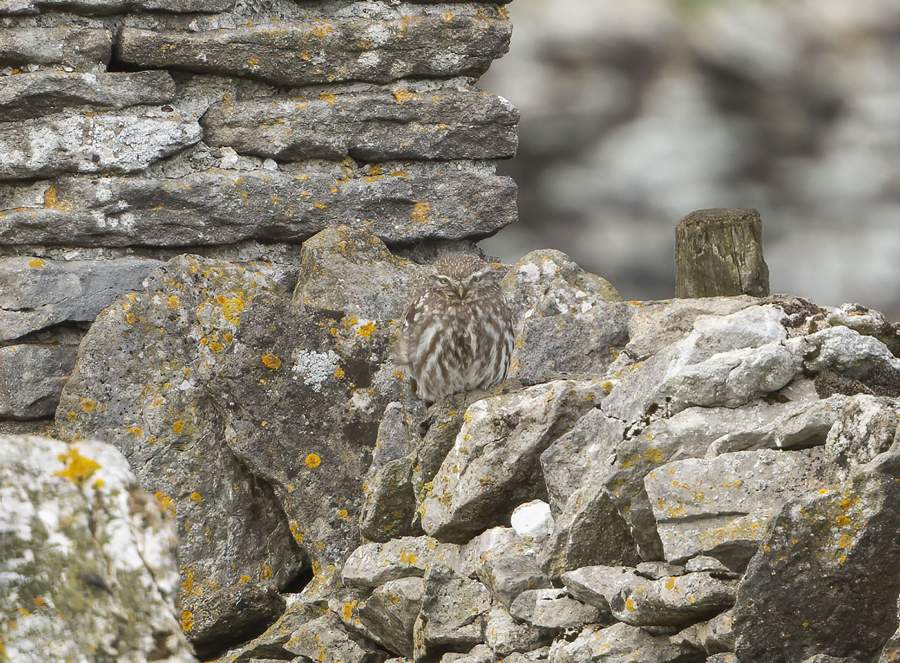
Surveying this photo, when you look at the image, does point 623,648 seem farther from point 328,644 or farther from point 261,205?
point 261,205

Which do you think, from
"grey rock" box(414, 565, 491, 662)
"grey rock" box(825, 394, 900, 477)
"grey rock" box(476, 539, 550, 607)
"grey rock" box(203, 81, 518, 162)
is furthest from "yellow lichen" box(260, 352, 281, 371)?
"grey rock" box(825, 394, 900, 477)

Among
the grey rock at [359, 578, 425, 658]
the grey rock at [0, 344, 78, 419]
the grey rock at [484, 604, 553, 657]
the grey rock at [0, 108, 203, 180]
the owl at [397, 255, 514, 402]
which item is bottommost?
the grey rock at [359, 578, 425, 658]

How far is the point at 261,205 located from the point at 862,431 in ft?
13.0

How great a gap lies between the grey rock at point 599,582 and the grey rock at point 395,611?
917 millimetres

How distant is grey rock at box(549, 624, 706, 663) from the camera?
4.24 metres

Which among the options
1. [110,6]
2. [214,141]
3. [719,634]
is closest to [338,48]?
[214,141]

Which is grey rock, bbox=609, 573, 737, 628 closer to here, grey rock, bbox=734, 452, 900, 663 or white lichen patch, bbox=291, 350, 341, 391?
grey rock, bbox=734, 452, 900, 663

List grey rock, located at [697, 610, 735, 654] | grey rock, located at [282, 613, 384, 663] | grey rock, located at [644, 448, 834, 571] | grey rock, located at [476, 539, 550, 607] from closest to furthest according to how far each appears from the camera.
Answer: grey rock, located at [697, 610, 735, 654] → grey rock, located at [644, 448, 834, 571] → grey rock, located at [476, 539, 550, 607] → grey rock, located at [282, 613, 384, 663]

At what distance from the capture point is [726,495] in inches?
173

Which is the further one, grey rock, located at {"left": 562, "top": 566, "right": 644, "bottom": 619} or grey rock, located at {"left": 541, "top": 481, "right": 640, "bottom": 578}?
grey rock, located at {"left": 541, "top": 481, "right": 640, "bottom": 578}

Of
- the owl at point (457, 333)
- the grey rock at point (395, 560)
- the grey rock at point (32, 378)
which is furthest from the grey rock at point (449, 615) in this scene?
the grey rock at point (32, 378)

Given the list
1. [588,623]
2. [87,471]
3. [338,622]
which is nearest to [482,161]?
[338,622]

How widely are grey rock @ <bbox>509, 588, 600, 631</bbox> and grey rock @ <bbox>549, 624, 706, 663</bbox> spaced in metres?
0.12

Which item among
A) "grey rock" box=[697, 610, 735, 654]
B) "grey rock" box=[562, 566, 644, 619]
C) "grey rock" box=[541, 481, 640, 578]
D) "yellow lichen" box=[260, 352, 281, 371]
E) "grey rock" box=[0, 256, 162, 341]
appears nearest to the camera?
"grey rock" box=[697, 610, 735, 654]
